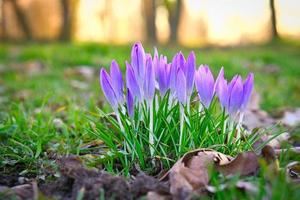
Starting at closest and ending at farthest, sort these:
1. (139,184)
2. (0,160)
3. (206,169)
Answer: (139,184) < (206,169) < (0,160)

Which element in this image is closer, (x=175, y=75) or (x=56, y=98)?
(x=175, y=75)

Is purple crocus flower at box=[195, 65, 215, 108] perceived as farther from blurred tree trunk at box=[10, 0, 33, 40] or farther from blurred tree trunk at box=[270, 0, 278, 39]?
blurred tree trunk at box=[10, 0, 33, 40]

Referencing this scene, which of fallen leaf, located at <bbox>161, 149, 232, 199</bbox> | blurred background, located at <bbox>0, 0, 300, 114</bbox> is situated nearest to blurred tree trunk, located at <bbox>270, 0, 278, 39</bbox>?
blurred background, located at <bbox>0, 0, 300, 114</bbox>

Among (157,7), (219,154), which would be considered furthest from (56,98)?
(157,7)

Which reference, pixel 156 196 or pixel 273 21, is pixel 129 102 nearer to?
pixel 156 196

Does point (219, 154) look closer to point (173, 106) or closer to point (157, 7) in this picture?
point (173, 106)

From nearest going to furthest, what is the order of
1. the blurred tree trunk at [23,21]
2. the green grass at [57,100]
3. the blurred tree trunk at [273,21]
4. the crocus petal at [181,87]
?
the crocus petal at [181,87] < the green grass at [57,100] < the blurred tree trunk at [273,21] < the blurred tree trunk at [23,21]

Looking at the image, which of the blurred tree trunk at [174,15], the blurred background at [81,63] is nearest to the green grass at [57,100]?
the blurred background at [81,63]

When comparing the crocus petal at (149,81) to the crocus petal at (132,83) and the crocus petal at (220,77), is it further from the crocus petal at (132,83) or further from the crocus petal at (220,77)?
the crocus petal at (220,77)
